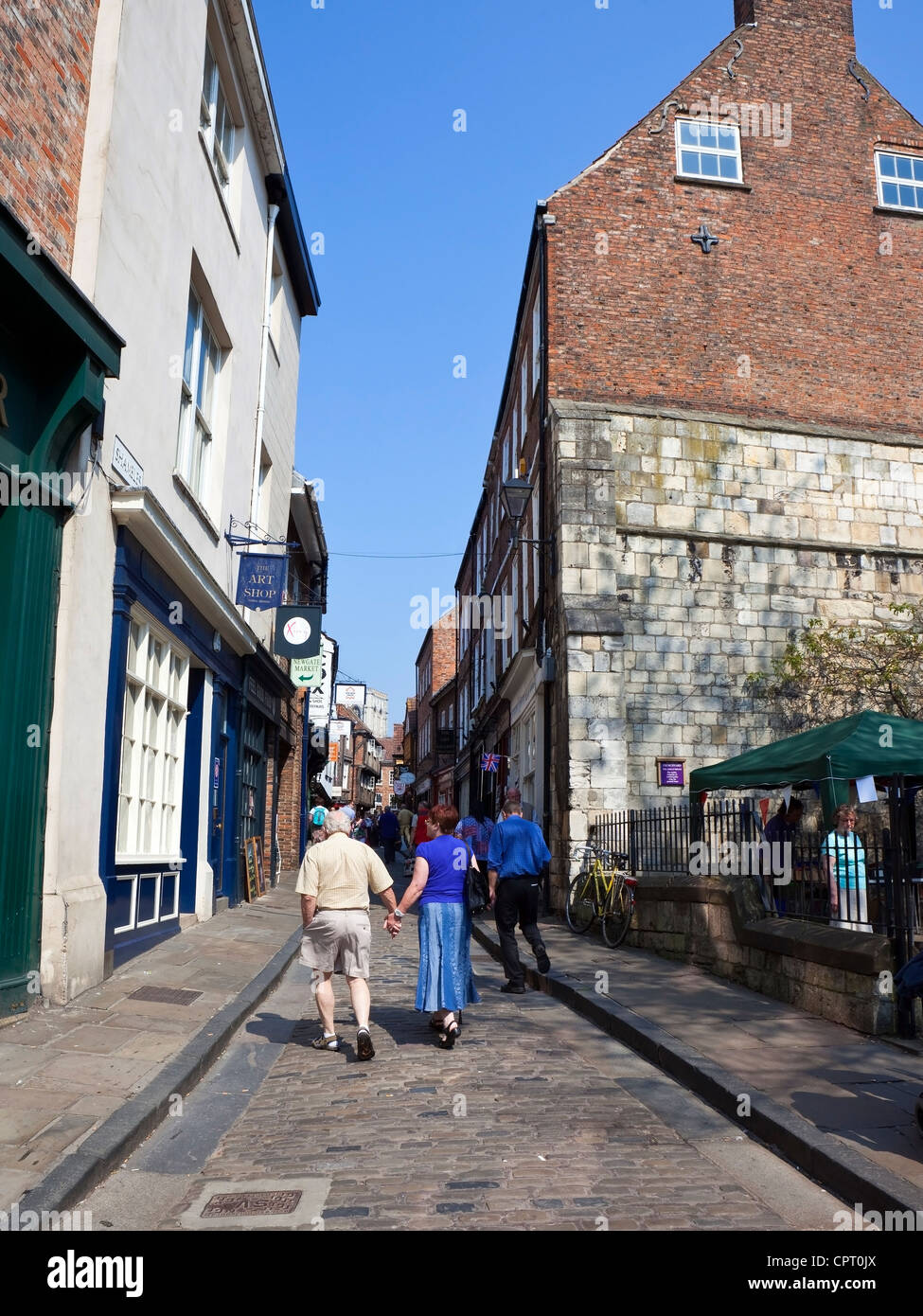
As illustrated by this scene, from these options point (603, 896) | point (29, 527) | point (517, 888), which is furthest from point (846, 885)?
point (29, 527)

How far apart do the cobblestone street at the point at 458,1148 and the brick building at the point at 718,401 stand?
873 centimetres

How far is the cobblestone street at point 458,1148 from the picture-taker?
13.5ft

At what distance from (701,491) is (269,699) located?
8.13 meters

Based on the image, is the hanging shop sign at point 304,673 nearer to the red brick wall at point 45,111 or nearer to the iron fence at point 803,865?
the iron fence at point 803,865

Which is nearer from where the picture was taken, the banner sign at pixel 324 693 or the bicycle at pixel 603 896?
the bicycle at pixel 603 896

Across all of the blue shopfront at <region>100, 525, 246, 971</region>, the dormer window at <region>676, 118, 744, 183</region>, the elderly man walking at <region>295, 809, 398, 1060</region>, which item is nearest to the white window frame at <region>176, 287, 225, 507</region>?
the blue shopfront at <region>100, 525, 246, 971</region>

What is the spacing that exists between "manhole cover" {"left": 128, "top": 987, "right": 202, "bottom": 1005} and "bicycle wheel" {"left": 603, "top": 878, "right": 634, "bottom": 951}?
565cm

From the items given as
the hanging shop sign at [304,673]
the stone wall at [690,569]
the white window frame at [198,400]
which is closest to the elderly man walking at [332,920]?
the white window frame at [198,400]

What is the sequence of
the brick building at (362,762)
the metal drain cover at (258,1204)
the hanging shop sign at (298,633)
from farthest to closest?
the brick building at (362,762) → the hanging shop sign at (298,633) → the metal drain cover at (258,1204)

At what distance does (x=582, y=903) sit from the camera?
46.3 feet

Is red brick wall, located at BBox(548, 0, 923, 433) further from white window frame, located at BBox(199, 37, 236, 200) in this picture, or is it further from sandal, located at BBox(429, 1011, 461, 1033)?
sandal, located at BBox(429, 1011, 461, 1033)

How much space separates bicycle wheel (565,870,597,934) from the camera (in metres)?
13.7

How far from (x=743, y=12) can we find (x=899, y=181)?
426 cm
